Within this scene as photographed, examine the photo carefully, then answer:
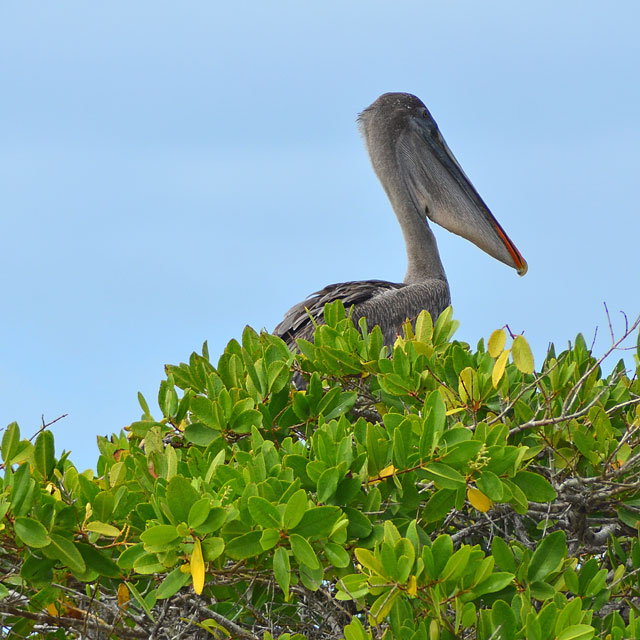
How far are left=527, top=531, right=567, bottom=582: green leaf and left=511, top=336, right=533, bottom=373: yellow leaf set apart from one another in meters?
0.59

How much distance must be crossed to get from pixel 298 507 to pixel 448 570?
480 millimetres

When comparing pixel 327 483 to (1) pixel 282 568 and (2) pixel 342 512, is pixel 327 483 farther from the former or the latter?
(1) pixel 282 568

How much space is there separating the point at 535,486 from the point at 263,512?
969 mm

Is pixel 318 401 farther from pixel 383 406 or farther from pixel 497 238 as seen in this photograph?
pixel 497 238

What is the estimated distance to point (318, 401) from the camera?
345 cm

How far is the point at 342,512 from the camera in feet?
8.77

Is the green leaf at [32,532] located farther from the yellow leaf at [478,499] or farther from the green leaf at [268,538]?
the yellow leaf at [478,499]

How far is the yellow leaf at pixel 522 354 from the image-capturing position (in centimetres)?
313

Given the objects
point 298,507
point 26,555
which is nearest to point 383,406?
point 298,507

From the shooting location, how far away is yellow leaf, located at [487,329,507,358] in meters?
3.27

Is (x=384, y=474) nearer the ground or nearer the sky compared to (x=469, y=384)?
nearer the ground

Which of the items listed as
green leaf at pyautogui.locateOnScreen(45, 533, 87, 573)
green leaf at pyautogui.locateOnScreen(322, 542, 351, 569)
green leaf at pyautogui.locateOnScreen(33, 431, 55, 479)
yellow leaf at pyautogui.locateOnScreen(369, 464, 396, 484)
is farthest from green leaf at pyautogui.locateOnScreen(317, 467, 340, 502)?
green leaf at pyautogui.locateOnScreen(33, 431, 55, 479)

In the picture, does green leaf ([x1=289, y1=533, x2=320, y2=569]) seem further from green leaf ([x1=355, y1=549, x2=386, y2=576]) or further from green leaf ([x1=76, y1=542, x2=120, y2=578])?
green leaf ([x1=76, y1=542, x2=120, y2=578])

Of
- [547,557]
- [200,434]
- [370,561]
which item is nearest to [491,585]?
[547,557]
